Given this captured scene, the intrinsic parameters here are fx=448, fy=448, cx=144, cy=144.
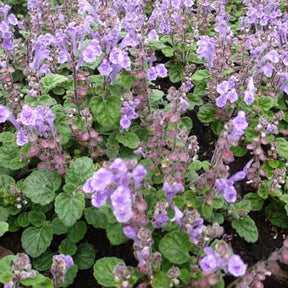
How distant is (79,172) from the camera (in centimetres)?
311

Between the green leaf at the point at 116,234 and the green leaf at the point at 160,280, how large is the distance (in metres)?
0.34

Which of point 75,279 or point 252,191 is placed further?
point 252,191

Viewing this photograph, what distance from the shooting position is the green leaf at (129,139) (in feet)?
11.2

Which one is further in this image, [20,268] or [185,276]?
[185,276]

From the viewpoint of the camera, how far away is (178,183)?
8.50ft

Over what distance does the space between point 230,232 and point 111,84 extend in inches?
58.7

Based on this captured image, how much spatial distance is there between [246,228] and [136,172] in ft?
4.10

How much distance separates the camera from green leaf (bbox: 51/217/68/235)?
3.12m

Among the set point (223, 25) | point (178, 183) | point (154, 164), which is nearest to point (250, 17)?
point (223, 25)

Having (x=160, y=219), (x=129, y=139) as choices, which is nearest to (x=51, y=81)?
(x=129, y=139)

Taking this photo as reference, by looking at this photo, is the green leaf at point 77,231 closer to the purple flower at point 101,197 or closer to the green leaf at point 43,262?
the green leaf at point 43,262

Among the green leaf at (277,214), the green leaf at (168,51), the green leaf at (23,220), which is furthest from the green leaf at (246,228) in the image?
the green leaf at (168,51)

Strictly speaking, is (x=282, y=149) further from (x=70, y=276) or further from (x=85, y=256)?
(x=70, y=276)

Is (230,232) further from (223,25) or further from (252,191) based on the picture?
(223,25)
